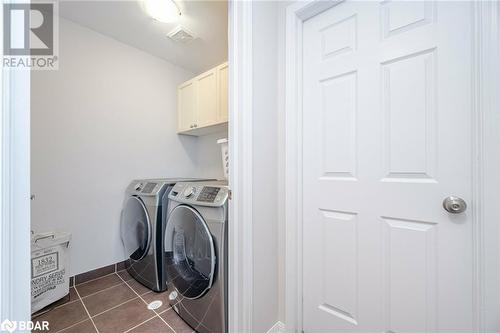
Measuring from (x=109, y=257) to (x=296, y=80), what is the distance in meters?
2.36

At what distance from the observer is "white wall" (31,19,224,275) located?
1.71 m

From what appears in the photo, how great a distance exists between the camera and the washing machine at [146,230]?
1704 mm

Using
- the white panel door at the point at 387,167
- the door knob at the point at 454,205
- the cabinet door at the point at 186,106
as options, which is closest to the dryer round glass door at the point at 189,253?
the white panel door at the point at 387,167

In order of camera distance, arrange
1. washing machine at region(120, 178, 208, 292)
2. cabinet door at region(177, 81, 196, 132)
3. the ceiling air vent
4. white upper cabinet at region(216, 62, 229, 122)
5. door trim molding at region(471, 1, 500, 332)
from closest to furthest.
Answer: door trim molding at region(471, 1, 500, 332) < washing machine at region(120, 178, 208, 292) < the ceiling air vent < white upper cabinet at region(216, 62, 229, 122) < cabinet door at region(177, 81, 196, 132)

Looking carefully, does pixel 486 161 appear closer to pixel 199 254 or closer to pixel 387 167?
pixel 387 167

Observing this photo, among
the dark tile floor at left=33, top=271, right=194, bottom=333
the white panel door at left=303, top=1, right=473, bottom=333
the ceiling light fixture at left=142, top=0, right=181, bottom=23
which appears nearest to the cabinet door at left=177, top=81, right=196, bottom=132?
the ceiling light fixture at left=142, top=0, right=181, bottom=23

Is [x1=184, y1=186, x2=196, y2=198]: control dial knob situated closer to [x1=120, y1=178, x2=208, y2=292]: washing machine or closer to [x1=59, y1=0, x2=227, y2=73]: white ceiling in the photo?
[x1=120, y1=178, x2=208, y2=292]: washing machine

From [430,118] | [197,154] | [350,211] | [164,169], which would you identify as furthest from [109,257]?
[430,118]

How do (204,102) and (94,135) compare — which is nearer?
(94,135)

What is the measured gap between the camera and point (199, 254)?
4.23 feet

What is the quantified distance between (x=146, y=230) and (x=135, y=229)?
0.76 ft

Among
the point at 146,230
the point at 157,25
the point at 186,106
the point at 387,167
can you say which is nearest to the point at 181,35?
the point at 157,25

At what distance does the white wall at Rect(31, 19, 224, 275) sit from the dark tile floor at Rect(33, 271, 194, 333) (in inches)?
11.9

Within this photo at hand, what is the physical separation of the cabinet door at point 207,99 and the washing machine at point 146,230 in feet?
2.49
